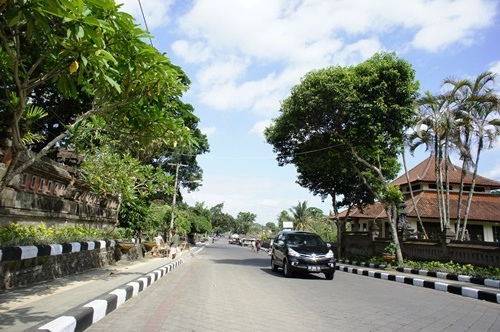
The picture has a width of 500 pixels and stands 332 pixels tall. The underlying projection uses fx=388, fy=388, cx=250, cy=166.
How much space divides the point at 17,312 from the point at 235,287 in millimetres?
5349

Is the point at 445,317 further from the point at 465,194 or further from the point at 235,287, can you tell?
the point at 465,194

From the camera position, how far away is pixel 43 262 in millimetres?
6910

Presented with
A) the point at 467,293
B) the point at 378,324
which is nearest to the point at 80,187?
the point at 378,324

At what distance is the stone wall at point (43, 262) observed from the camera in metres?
5.64

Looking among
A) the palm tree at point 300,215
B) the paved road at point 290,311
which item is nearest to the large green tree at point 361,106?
the paved road at point 290,311

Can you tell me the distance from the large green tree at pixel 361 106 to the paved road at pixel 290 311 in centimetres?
877

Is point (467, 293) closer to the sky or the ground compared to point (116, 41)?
closer to the ground

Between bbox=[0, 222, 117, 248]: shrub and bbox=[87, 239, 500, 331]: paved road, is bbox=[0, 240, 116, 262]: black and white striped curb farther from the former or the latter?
bbox=[87, 239, 500, 331]: paved road

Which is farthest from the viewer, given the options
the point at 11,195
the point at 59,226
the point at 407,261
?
the point at 407,261

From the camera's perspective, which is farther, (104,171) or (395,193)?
(395,193)

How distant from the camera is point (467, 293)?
955 cm

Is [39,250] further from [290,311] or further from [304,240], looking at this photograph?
[304,240]

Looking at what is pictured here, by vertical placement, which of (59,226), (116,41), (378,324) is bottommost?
(378,324)

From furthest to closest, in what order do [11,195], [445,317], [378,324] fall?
[11,195], [445,317], [378,324]
